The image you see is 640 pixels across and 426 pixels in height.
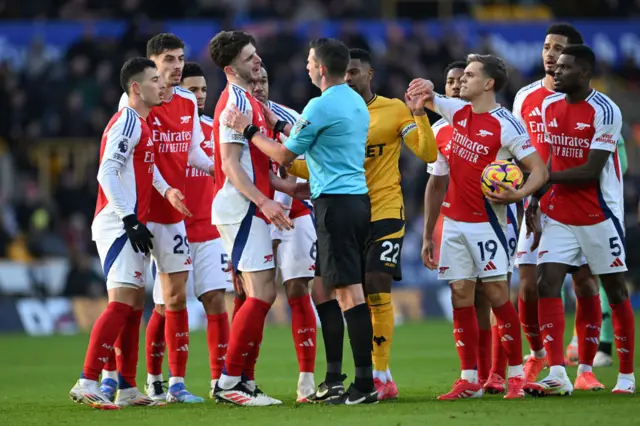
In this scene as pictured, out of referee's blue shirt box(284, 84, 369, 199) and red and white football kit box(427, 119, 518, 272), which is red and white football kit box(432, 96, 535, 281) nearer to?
red and white football kit box(427, 119, 518, 272)

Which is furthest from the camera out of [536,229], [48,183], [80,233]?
[48,183]

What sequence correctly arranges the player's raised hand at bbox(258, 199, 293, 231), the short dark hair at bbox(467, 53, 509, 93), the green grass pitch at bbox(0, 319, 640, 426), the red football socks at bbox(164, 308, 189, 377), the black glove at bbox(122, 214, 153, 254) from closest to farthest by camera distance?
1. the green grass pitch at bbox(0, 319, 640, 426)
2. the player's raised hand at bbox(258, 199, 293, 231)
3. the black glove at bbox(122, 214, 153, 254)
4. the short dark hair at bbox(467, 53, 509, 93)
5. the red football socks at bbox(164, 308, 189, 377)

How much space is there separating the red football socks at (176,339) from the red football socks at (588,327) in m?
3.55

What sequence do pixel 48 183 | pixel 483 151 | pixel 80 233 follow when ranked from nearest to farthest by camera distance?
pixel 483 151 < pixel 80 233 < pixel 48 183

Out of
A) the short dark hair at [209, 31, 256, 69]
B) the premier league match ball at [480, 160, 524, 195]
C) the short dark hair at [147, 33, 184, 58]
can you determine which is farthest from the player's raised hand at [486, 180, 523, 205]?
A: the short dark hair at [147, 33, 184, 58]

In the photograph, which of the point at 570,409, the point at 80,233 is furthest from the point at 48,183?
the point at 570,409

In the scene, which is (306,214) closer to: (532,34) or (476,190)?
(476,190)

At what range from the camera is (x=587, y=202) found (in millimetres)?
9969

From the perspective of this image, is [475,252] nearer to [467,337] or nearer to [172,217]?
[467,337]

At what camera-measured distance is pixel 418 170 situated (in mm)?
24078

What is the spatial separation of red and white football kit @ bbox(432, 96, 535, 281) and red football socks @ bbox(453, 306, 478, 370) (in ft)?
0.99

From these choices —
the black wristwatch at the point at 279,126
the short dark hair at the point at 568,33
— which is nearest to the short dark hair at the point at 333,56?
the black wristwatch at the point at 279,126

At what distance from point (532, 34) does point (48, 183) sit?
37.5ft

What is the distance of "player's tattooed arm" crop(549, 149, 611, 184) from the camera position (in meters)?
9.81
